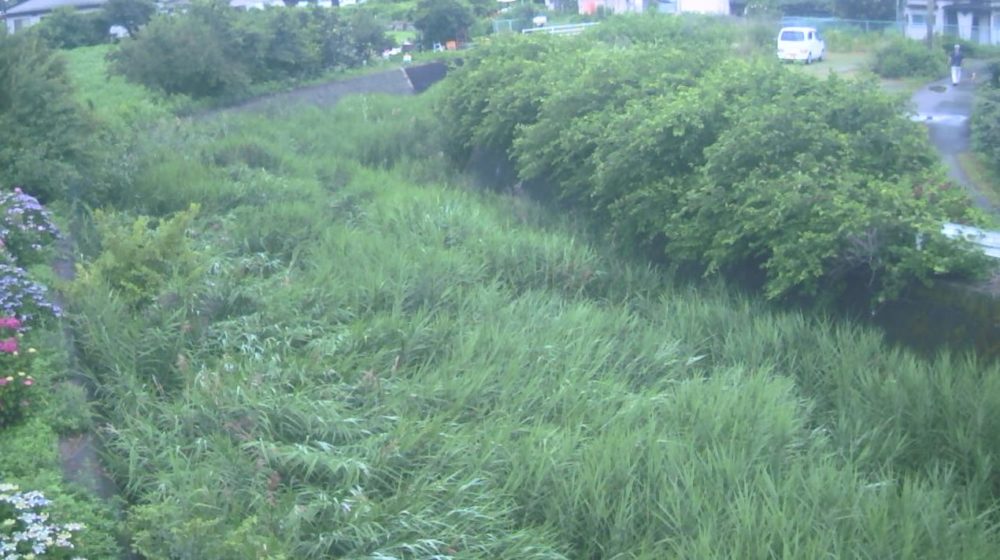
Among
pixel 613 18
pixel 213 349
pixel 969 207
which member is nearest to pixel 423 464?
pixel 213 349

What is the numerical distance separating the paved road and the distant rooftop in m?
20.1

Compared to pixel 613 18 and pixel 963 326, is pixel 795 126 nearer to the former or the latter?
pixel 963 326

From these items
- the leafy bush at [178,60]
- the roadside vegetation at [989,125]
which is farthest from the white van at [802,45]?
the leafy bush at [178,60]

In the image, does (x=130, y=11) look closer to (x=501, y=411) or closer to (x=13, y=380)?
(x=13, y=380)

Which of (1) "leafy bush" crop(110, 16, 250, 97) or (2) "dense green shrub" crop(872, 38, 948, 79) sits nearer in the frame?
(2) "dense green shrub" crop(872, 38, 948, 79)

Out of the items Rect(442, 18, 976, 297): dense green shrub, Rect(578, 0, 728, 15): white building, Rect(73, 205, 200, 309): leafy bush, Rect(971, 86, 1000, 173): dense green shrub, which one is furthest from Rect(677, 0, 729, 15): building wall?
Rect(73, 205, 200, 309): leafy bush

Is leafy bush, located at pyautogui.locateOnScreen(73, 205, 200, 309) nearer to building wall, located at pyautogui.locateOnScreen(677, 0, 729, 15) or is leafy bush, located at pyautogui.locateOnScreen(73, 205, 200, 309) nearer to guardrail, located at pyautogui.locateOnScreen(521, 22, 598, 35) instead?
building wall, located at pyautogui.locateOnScreen(677, 0, 729, 15)

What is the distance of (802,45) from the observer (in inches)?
470

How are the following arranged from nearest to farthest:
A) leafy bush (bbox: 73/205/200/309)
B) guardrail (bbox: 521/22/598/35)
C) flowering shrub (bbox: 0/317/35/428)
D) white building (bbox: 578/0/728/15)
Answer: flowering shrub (bbox: 0/317/35/428) → leafy bush (bbox: 73/205/200/309) → white building (bbox: 578/0/728/15) → guardrail (bbox: 521/22/598/35)

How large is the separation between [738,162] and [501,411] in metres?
4.44

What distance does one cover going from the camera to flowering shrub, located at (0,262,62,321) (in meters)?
7.46

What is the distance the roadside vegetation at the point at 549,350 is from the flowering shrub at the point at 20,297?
5.1 inches

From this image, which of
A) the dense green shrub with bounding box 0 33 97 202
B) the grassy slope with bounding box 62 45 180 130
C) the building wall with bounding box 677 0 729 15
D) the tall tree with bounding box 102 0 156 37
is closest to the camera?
the dense green shrub with bounding box 0 33 97 202

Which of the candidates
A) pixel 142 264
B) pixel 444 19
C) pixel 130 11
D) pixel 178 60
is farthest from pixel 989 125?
pixel 444 19
